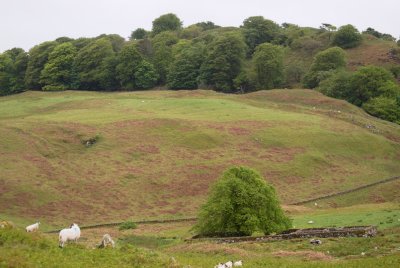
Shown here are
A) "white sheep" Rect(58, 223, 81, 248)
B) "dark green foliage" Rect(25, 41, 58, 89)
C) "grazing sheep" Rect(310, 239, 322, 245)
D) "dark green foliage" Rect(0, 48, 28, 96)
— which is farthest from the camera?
"dark green foliage" Rect(0, 48, 28, 96)

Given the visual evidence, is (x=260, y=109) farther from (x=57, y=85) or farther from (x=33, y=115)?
(x=57, y=85)

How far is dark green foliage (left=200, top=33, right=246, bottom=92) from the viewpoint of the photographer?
13475 cm

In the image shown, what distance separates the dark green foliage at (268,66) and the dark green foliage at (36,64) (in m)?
57.9

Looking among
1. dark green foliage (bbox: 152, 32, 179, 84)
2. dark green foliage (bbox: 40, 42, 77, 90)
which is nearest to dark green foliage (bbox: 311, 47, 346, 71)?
dark green foliage (bbox: 152, 32, 179, 84)

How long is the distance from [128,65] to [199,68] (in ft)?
59.9

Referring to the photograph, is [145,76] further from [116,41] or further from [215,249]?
[215,249]

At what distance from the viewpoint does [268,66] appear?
423 feet

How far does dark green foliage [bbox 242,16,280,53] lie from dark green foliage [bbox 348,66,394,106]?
5338 centimetres

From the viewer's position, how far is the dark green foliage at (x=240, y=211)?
4044 centimetres

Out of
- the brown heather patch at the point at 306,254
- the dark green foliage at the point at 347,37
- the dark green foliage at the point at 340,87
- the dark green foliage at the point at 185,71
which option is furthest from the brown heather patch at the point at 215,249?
the dark green foliage at the point at 347,37

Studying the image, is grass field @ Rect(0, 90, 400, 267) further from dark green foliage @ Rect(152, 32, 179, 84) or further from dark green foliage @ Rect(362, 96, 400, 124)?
dark green foliage @ Rect(152, 32, 179, 84)

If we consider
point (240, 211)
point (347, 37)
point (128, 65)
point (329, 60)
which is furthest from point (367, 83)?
point (240, 211)

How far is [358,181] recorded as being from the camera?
7400cm

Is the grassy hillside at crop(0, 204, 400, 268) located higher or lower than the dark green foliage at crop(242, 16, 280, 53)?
lower
